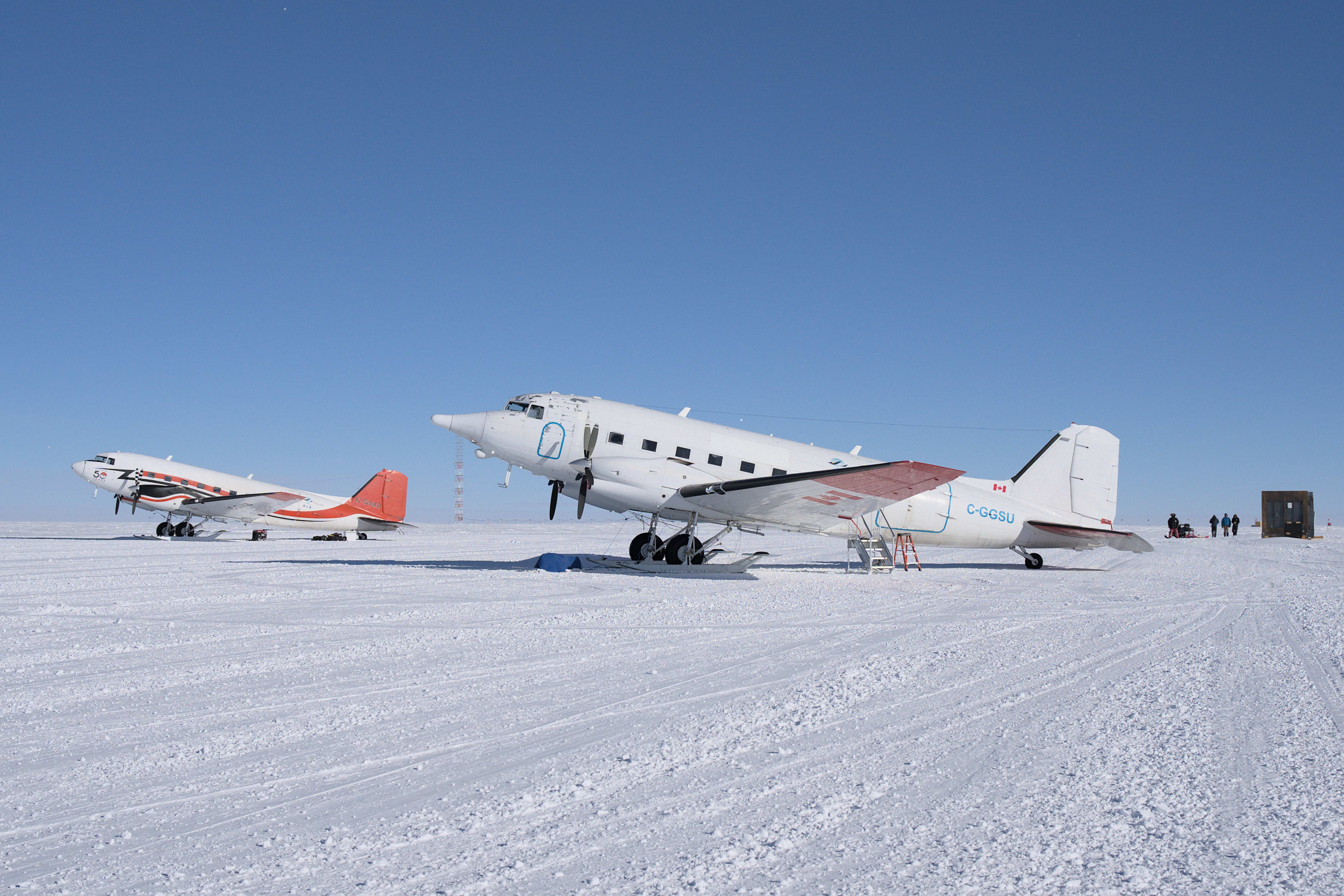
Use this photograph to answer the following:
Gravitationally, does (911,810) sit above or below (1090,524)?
below

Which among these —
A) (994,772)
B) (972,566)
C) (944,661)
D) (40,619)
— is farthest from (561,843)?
(972,566)

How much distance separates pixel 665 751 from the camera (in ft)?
15.2

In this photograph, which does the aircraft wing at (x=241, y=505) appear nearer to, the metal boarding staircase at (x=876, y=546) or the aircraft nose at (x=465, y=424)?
the aircraft nose at (x=465, y=424)

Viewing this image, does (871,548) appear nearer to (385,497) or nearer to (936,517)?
(936,517)

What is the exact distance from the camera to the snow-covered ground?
3.11 meters

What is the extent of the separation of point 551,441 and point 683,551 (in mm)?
4135

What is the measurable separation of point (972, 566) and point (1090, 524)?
10.7ft

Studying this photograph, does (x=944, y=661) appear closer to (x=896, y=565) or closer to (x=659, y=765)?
(x=659, y=765)

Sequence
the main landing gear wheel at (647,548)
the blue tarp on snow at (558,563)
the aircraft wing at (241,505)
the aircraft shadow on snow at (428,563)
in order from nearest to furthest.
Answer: the blue tarp on snow at (558,563) < the aircraft shadow on snow at (428,563) < the main landing gear wheel at (647,548) < the aircraft wing at (241,505)

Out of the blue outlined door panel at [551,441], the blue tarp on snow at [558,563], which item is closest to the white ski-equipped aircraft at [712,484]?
the blue outlined door panel at [551,441]

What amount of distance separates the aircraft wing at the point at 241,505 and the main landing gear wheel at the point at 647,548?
3220 centimetres

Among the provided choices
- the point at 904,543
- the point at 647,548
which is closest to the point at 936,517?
the point at 904,543

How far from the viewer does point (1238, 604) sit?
1240 cm

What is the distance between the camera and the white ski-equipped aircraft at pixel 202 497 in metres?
43.7
